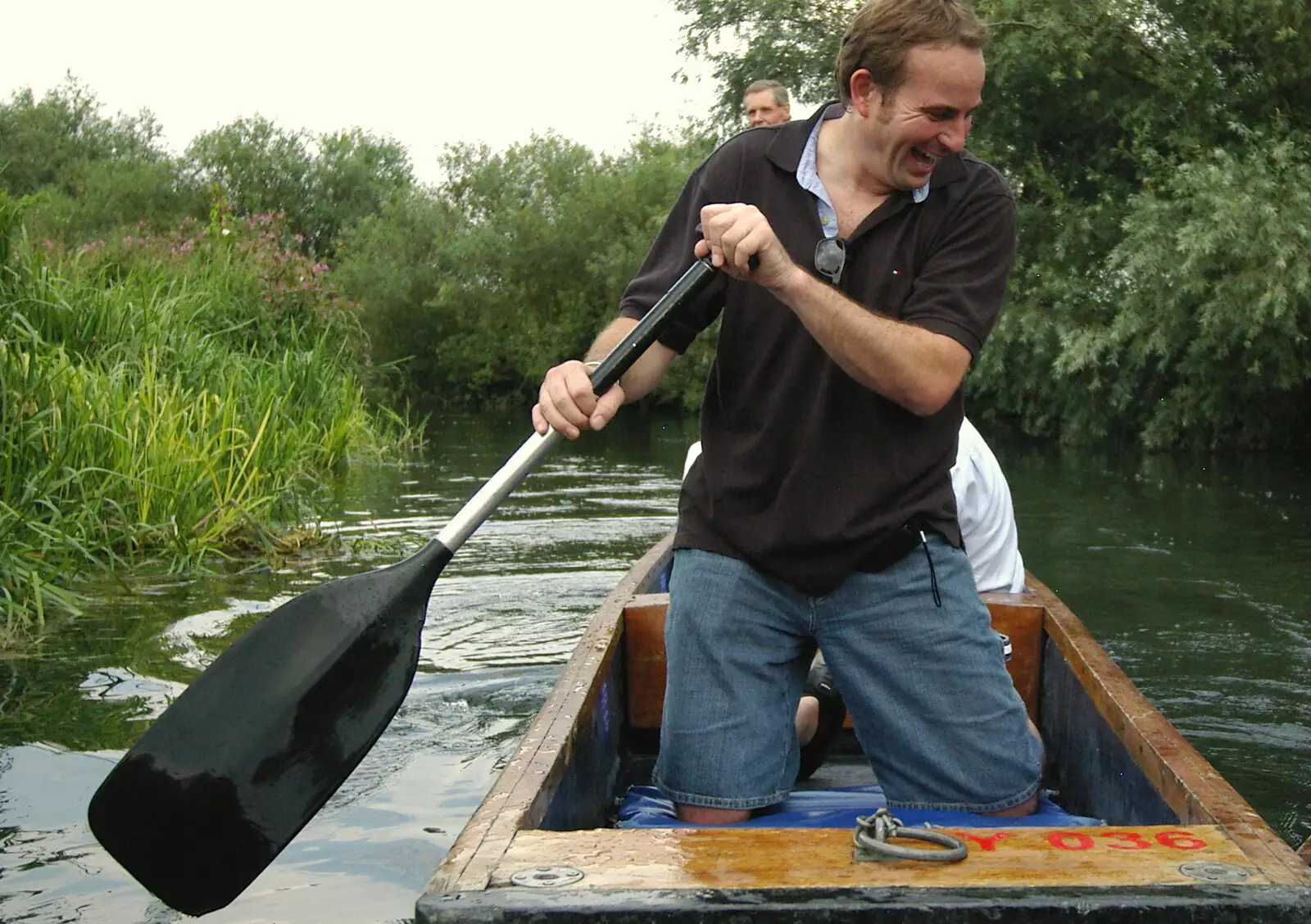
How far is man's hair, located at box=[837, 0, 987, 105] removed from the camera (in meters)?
2.29

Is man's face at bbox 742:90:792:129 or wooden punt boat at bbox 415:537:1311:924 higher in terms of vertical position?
man's face at bbox 742:90:792:129

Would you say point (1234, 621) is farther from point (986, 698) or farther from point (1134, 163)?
point (1134, 163)

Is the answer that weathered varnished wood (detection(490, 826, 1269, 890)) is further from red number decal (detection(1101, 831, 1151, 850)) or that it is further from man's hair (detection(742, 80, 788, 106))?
man's hair (detection(742, 80, 788, 106))

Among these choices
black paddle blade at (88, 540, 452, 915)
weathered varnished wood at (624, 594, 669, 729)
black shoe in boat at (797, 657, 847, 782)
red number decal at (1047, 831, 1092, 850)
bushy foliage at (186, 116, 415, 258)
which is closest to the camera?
red number decal at (1047, 831, 1092, 850)

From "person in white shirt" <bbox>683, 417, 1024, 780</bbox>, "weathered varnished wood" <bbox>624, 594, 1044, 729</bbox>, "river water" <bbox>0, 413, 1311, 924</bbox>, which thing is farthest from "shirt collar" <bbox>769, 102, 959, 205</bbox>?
→ "river water" <bbox>0, 413, 1311, 924</bbox>

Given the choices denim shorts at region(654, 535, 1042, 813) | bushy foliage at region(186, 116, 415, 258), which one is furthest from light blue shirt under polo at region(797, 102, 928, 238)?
bushy foliage at region(186, 116, 415, 258)

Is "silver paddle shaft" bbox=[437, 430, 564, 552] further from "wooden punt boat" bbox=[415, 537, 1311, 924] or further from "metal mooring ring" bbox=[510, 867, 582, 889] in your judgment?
"metal mooring ring" bbox=[510, 867, 582, 889]

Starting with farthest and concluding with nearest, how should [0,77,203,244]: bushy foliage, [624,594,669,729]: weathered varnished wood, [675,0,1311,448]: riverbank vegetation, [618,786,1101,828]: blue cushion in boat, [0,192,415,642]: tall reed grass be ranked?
[0,77,203,244]: bushy foliage
[675,0,1311,448]: riverbank vegetation
[0,192,415,642]: tall reed grass
[624,594,669,729]: weathered varnished wood
[618,786,1101,828]: blue cushion in boat

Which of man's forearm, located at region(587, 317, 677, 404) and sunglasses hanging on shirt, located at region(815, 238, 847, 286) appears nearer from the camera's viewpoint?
sunglasses hanging on shirt, located at region(815, 238, 847, 286)

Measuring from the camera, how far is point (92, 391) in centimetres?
599

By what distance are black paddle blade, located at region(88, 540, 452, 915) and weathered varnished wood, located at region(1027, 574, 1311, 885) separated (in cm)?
120

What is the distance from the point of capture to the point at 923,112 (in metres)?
2.29

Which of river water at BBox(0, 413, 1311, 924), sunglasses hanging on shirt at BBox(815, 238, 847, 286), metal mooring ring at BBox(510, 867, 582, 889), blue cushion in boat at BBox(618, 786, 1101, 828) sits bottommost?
river water at BBox(0, 413, 1311, 924)

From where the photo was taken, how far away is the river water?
10.6 ft
